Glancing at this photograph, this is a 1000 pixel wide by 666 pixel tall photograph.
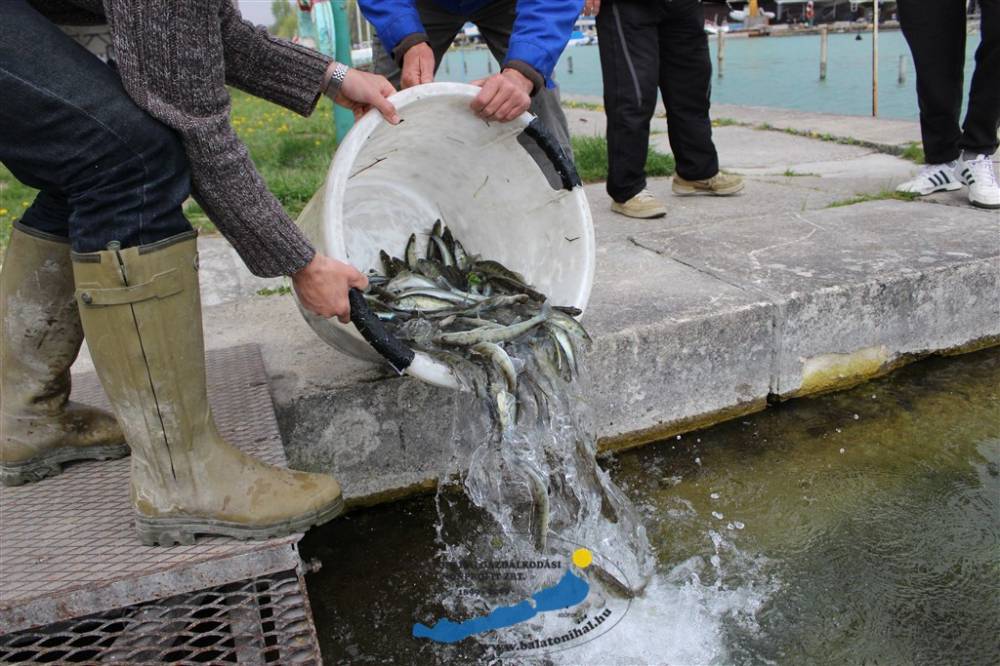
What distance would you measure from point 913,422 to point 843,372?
312 millimetres

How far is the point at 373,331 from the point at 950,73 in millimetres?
3429

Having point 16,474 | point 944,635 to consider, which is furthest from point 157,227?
point 944,635

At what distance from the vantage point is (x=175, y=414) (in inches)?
61.1

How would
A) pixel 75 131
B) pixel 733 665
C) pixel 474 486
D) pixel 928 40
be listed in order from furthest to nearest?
pixel 928 40, pixel 474 486, pixel 733 665, pixel 75 131

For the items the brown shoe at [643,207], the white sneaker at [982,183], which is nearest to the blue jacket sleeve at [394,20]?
the brown shoe at [643,207]

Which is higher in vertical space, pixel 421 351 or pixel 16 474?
pixel 421 351

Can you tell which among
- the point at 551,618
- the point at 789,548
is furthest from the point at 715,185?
the point at 551,618

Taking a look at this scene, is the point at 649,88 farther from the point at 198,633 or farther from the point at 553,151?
the point at 198,633

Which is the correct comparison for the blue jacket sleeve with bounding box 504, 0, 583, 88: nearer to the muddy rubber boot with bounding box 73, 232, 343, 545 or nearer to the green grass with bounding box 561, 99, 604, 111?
the muddy rubber boot with bounding box 73, 232, 343, 545

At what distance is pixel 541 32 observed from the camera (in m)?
2.38

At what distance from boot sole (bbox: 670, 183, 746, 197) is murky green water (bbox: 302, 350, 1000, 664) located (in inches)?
65.7

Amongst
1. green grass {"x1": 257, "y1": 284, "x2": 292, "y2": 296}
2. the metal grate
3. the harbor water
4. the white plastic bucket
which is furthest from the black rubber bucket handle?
the harbor water

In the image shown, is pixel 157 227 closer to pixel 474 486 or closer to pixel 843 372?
pixel 474 486

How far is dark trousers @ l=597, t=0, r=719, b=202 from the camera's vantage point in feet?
12.4
